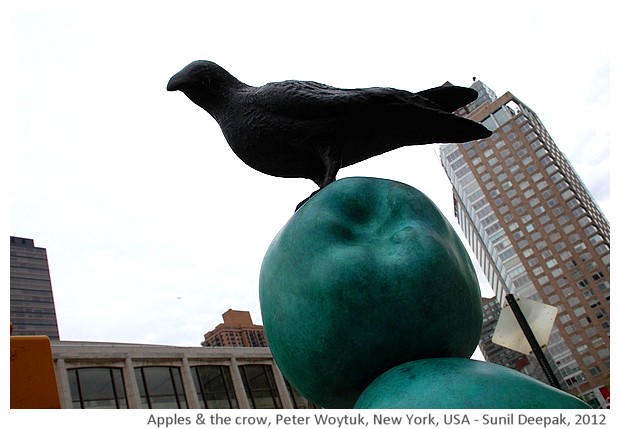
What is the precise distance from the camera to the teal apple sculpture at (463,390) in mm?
1888

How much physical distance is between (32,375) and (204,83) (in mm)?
2125

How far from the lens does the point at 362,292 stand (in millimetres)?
2332

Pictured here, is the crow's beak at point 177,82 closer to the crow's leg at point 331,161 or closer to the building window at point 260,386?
the crow's leg at point 331,161

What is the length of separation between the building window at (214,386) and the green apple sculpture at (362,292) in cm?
2407

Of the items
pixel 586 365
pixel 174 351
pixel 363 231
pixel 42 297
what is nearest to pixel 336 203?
pixel 363 231

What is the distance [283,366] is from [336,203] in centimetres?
89

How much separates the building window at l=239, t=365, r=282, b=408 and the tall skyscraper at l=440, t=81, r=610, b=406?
3269cm

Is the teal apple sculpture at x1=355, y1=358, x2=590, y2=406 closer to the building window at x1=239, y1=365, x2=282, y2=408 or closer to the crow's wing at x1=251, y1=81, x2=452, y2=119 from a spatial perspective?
the crow's wing at x1=251, y1=81, x2=452, y2=119

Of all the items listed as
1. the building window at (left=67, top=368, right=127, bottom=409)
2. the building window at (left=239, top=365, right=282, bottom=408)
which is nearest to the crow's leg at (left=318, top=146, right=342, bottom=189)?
the building window at (left=67, top=368, right=127, bottom=409)

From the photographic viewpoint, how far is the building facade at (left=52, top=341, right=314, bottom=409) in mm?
21281

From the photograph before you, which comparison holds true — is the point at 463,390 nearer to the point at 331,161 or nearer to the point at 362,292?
the point at 362,292

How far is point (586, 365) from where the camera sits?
55.5m

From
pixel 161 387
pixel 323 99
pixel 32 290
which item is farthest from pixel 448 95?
pixel 32 290

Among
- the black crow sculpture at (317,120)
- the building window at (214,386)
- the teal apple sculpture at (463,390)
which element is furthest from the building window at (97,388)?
the teal apple sculpture at (463,390)
